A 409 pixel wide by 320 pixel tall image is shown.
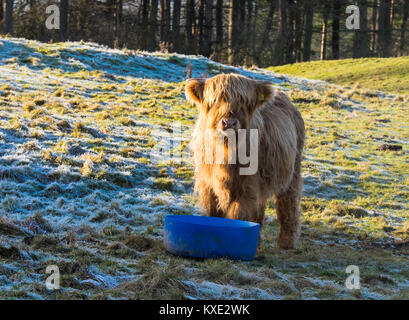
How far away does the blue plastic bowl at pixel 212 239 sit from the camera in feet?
17.0

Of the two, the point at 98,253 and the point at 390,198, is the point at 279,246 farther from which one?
the point at 390,198

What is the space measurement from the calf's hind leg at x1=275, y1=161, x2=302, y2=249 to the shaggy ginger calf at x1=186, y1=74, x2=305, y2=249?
0.22 feet

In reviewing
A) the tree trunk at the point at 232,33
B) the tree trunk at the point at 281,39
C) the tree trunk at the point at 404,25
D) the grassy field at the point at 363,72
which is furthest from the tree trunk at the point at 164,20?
the tree trunk at the point at 404,25

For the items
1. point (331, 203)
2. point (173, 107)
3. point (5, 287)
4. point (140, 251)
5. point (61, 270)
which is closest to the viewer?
point (5, 287)

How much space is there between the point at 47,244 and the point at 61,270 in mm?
1007

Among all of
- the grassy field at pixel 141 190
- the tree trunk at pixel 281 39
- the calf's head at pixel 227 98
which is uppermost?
the tree trunk at pixel 281 39

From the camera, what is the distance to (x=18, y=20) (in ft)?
93.5

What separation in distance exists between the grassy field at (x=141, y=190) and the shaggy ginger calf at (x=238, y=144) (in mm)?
660

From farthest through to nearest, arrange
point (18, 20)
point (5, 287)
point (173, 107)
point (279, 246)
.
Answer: point (18, 20), point (173, 107), point (279, 246), point (5, 287)

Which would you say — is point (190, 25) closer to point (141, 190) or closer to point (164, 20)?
point (164, 20)

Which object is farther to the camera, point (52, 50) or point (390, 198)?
point (52, 50)

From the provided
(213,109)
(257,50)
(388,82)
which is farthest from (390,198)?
(257,50)

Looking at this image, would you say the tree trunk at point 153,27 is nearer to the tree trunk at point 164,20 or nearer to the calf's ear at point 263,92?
the tree trunk at point 164,20

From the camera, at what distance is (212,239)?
5250 millimetres
